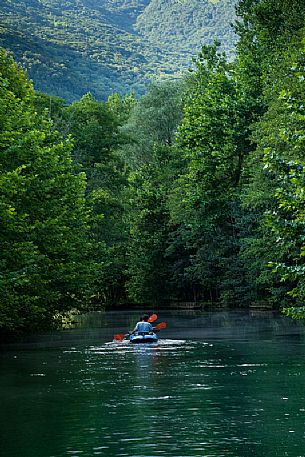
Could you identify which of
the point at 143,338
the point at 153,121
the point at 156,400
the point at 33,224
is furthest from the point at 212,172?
the point at 156,400

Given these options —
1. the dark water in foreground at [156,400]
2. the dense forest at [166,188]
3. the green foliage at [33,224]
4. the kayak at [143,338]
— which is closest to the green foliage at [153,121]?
the dense forest at [166,188]

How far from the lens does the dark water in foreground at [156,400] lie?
20.6m

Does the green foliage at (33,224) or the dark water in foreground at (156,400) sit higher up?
the green foliage at (33,224)

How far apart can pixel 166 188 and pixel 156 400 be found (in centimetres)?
7354

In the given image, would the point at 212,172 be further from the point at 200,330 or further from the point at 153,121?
the point at 200,330

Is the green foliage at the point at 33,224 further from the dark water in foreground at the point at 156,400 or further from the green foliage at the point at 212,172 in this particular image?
the green foliage at the point at 212,172

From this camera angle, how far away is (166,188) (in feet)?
329

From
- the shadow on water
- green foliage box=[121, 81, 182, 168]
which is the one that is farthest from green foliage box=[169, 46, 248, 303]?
the shadow on water

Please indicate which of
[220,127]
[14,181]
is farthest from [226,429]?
[220,127]

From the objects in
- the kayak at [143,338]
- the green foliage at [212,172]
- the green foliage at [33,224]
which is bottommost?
the kayak at [143,338]

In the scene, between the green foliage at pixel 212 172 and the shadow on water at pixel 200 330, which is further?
the green foliage at pixel 212 172

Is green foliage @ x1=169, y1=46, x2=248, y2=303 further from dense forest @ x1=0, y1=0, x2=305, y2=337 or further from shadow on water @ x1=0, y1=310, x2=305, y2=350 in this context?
shadow on water @ x1=0, y1=310, x2=305, y2=350

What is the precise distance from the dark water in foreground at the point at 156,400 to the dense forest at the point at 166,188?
3.40 metres

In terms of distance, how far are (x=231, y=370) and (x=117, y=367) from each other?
512cm
